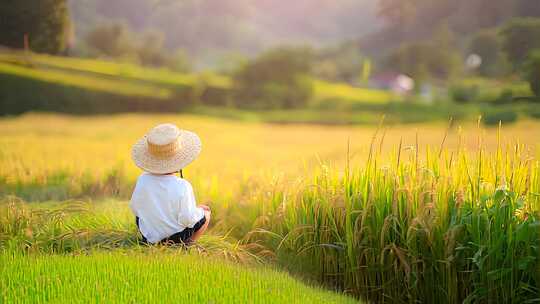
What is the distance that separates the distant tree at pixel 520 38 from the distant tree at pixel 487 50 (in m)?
0.23

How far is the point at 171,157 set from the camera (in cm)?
319

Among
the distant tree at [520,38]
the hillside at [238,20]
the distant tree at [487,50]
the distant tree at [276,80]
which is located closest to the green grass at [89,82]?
the hillside at [238,20]

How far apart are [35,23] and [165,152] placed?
375 centimetres

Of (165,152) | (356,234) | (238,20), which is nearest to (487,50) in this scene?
(238,20)

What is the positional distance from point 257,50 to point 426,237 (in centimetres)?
461

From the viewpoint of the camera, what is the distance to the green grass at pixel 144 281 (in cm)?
281

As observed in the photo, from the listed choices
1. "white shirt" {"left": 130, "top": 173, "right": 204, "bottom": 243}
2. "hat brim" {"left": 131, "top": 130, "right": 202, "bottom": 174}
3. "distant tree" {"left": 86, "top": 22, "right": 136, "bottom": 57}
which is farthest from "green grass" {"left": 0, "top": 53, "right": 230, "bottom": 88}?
"white shirt" {"left": 130, "top": 173, "right": 204, "bottom": 243}

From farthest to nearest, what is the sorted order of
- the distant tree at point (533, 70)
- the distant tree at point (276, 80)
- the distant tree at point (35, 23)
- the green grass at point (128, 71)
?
1. the distant tree at point (276, 80)
2. the green grass at point (128, 71)
3. the distant tree at point (35, 23)
4. the distant tree at point (533, 70)

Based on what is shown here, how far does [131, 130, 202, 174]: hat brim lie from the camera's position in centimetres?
317

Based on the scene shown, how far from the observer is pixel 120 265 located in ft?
10.2

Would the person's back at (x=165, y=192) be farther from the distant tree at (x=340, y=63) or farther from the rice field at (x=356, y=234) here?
the distant tree at (x=340, y=63)

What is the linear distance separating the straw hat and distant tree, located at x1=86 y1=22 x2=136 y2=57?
14.1 ft

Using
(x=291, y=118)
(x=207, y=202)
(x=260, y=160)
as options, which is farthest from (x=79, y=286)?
(x=291, y=118)

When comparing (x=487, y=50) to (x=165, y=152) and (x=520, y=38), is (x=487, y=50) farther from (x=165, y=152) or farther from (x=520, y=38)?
(x=165, y=152)
